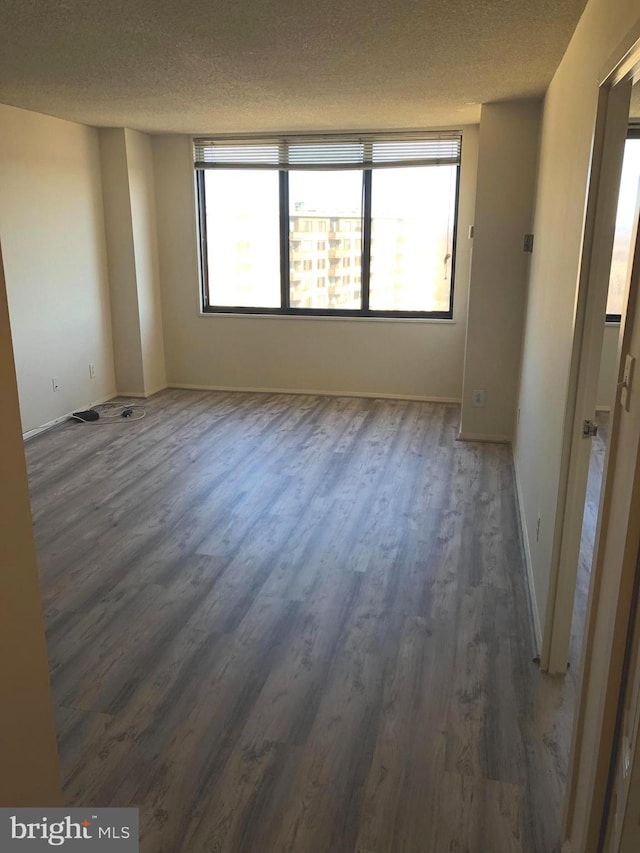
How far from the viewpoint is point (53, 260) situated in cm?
539

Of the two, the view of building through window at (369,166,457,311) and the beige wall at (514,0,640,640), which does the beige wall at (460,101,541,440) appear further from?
the view of building through window at (369,166,457,311)

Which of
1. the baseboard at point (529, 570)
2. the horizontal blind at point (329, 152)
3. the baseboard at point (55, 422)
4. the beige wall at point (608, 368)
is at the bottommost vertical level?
the baseboard at point (529, 570)

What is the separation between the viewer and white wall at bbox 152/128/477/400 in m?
6.19

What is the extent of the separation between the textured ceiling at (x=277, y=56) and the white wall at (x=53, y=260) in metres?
0.36

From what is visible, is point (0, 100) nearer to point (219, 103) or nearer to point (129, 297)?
point (219, 103)

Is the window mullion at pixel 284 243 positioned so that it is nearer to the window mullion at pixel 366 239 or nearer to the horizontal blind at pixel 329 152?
the horizontal blind at pixel 329 152

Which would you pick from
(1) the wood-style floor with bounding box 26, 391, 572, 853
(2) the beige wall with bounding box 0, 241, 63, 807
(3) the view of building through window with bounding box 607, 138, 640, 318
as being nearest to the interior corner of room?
(3) the view of building through window with bounding box 607, 138, 640, 318

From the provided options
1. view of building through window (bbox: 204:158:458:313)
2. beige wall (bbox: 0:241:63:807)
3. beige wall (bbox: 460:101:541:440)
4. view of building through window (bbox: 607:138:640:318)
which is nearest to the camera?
beige wall (bbox: 0:241:63:807)

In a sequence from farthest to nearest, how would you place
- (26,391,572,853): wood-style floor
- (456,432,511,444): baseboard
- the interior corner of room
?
(456,432,511,444): baseboard < the interior corner of room < (26,391,572,853): wood-style floor

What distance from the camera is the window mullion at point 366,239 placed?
237 inches

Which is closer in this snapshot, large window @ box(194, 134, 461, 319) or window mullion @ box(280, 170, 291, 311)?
large window @ box(194, 134, 461, 319)

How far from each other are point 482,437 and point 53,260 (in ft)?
12.3

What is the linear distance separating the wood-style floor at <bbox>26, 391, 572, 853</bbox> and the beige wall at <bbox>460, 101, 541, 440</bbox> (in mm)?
717

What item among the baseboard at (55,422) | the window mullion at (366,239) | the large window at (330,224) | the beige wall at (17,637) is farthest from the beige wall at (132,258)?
the beige wall at (17,637)
